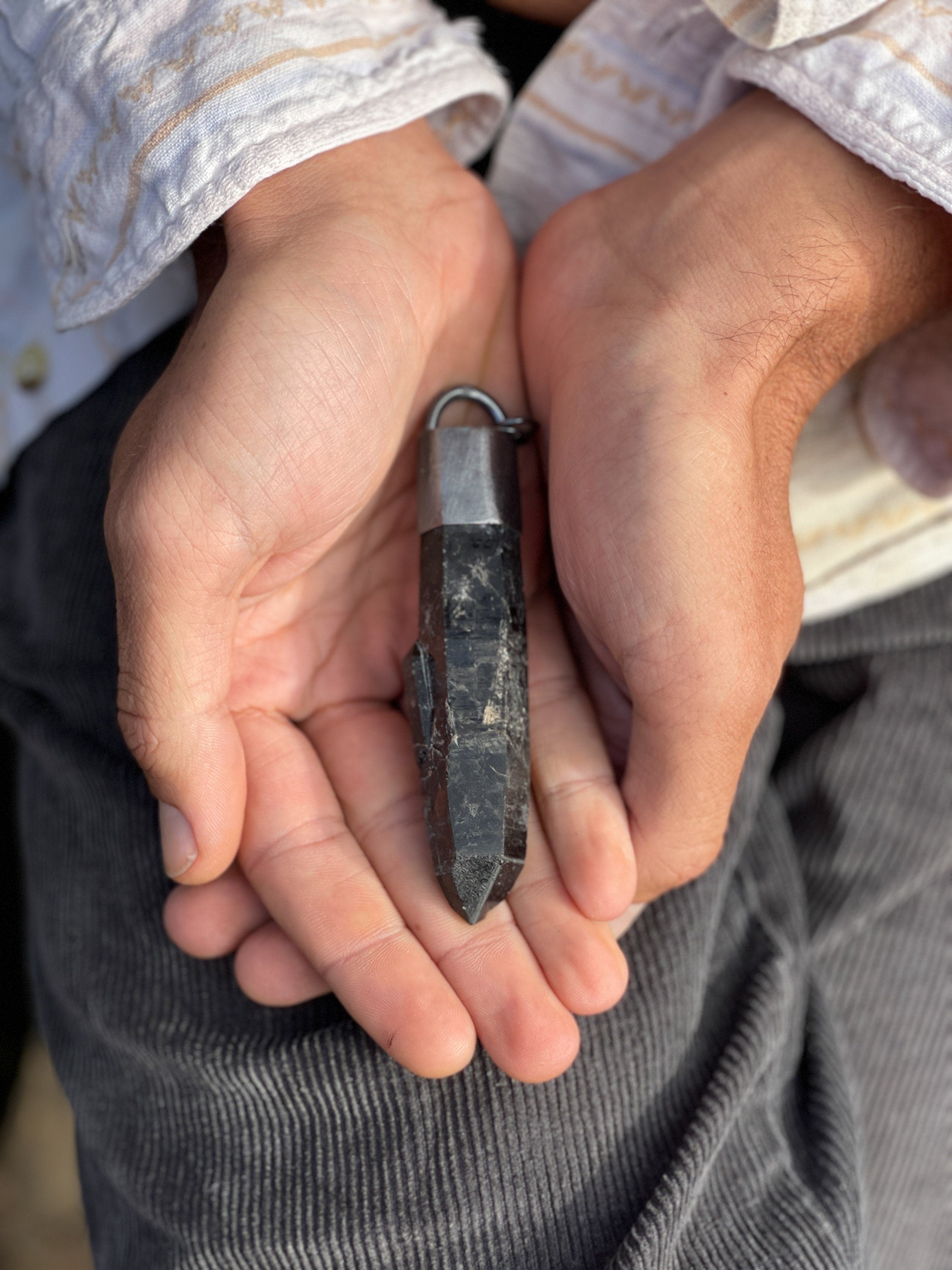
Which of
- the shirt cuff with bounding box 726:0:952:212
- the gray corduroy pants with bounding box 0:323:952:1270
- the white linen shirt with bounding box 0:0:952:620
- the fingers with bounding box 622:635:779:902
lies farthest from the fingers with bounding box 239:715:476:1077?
the shirt cuff with bounding box 726:0:952:212

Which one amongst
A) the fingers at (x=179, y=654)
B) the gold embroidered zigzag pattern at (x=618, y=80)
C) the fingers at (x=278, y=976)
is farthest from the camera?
the gold embroidered zigzag pattern at (x=618, y=80)

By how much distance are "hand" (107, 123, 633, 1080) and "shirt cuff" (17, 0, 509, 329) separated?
78 mm

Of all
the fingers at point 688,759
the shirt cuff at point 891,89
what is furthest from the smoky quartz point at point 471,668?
the shirt cuff at point 891,89

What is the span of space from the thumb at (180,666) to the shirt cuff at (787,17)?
0.83 metres

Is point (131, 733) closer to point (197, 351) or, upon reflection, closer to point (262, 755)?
point (262, 755)

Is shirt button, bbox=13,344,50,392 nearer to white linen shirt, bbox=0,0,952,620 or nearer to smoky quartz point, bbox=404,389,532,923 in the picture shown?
white linen shirt, bbox=0,0,952,620

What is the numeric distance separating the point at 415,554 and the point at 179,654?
388 mm

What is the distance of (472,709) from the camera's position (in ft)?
3.43

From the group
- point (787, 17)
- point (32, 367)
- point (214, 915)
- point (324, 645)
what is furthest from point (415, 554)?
point (787, 17)

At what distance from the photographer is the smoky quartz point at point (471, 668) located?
1009mm

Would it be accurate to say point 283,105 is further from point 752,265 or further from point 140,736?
point 140,736

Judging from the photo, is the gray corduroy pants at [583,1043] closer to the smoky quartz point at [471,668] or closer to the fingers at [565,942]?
the fingers at [565,942]

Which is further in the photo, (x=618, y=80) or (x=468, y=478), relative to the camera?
(x=618, y=80)

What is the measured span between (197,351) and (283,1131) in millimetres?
860
